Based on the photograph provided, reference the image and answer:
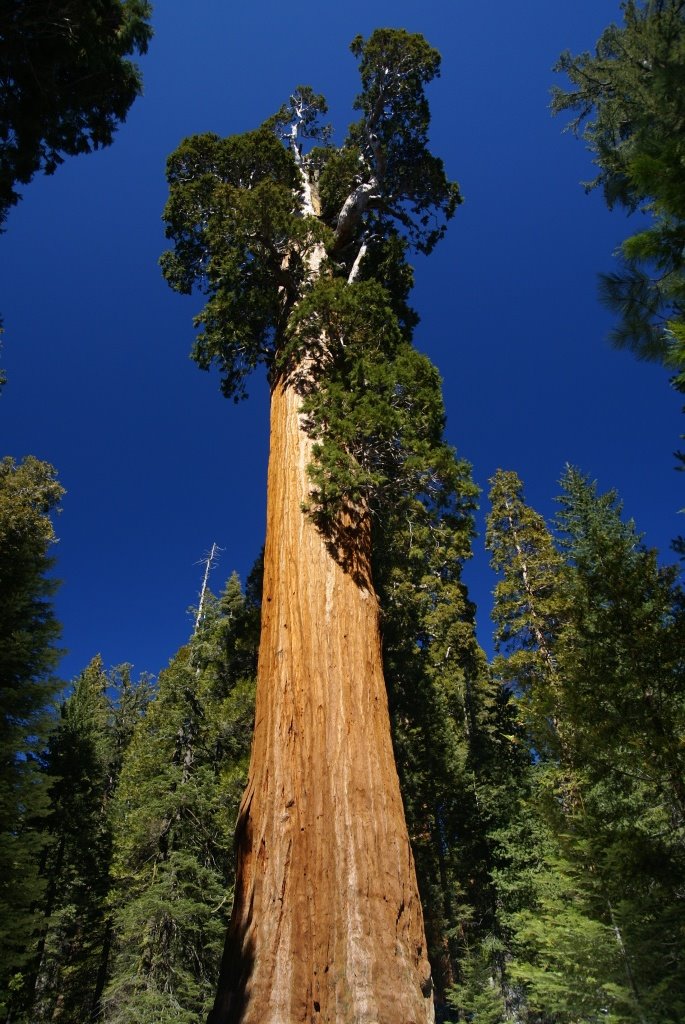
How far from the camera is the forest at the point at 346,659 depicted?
3.54 m

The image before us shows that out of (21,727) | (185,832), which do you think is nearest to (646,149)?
(21,727)

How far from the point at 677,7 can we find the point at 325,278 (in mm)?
9440

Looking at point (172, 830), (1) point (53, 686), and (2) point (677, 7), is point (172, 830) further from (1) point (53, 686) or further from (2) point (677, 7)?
(2) point (677, 7)

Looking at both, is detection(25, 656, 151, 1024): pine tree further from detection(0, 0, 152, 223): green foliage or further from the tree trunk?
detection(0, 0, 152, 223): green foliage

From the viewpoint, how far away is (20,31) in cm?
552

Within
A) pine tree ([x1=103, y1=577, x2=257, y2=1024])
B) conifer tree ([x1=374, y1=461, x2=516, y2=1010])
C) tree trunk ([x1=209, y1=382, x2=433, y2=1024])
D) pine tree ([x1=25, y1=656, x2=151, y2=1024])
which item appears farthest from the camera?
pine tree ([x1=25, y1=656, x2=151, y2=1024])

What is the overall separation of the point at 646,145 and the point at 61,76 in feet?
22.5

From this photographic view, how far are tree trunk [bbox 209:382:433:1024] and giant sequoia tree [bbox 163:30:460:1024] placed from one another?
0.01 metres

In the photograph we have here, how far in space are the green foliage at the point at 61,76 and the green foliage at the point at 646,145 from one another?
19.5ft

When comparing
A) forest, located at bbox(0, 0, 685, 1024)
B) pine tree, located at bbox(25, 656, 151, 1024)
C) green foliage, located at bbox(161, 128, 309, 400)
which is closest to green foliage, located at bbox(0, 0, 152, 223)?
forest, located at bbox(0, 0, 685, 1024)

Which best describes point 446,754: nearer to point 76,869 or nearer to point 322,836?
point 76,869

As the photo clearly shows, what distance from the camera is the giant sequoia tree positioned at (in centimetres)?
309

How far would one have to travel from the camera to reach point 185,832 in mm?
11430

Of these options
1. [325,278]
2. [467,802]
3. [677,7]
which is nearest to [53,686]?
[325,278]
